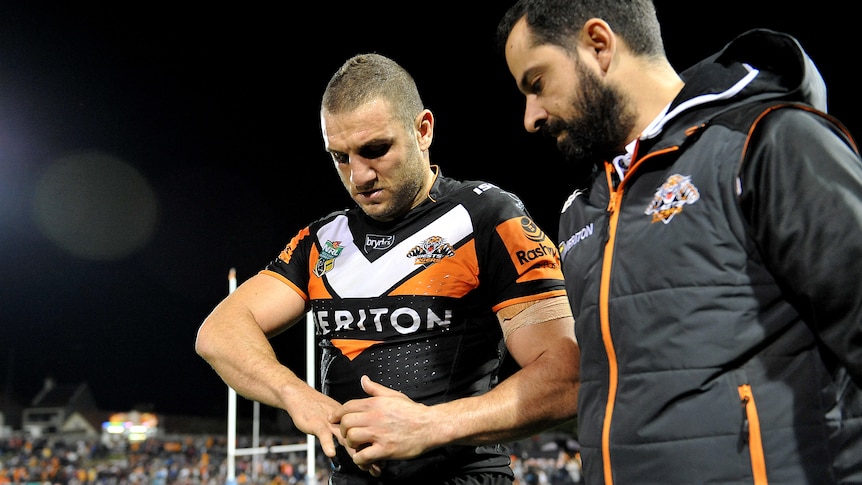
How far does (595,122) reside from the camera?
1462 millimetres

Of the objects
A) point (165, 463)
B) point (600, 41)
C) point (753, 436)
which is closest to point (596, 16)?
point (600, 41)

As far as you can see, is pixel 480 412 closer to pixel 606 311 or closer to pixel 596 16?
pixel 606 311

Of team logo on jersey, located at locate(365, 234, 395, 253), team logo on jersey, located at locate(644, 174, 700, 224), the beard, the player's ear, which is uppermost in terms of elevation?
the player's ear

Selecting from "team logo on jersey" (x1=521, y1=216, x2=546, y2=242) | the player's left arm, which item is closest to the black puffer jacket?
the player's left arm

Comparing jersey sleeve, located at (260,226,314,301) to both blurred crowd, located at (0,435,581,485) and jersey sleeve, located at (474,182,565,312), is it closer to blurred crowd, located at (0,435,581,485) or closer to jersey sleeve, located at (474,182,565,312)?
jersey sleeve, located at (474,182,565,312)

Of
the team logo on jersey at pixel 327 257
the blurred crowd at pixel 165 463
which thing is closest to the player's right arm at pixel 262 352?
the team logo on jersey at pixel 327 257

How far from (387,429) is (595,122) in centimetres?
80

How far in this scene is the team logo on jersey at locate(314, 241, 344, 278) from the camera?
2119 mm

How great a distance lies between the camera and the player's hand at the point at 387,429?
4.93 feet

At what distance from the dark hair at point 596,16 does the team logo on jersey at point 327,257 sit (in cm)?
95

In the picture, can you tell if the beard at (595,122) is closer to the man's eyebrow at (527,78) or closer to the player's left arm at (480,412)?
the man's eyebrow at (527,78)

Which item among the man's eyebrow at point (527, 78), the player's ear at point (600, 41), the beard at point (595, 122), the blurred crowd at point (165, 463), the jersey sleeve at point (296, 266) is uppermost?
the player's ear at point (600, 41)

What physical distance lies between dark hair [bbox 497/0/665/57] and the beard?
86 mm

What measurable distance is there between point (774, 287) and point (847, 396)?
205 millimetres
